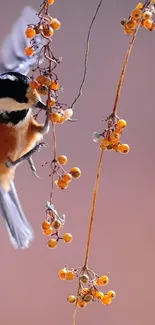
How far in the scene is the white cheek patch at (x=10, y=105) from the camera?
72 centimetres

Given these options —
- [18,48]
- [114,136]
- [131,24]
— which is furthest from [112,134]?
[18,48]

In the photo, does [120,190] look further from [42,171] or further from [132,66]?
[132,66]

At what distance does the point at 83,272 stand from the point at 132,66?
112 cm

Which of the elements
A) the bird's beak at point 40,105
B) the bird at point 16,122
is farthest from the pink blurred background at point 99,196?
the bird's beak at point 40,105

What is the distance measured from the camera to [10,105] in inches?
29.1

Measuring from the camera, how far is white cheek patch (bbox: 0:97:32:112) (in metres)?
0.72

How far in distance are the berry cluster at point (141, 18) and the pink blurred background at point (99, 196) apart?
1.06m

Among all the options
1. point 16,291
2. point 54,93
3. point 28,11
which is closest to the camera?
point 54,93

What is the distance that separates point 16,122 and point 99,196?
89 centimetres

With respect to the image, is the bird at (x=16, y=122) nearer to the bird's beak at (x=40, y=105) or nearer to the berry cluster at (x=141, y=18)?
the bird's beak at (x=40, y=105)

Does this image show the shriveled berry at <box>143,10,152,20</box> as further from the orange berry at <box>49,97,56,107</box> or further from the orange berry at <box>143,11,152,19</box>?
the orange berry at <box>49,97,56,107</box>

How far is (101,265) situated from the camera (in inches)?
65.3

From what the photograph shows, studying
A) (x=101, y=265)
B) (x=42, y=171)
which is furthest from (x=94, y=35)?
(x=101, y=265)

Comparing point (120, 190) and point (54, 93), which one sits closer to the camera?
point (54, 93)
